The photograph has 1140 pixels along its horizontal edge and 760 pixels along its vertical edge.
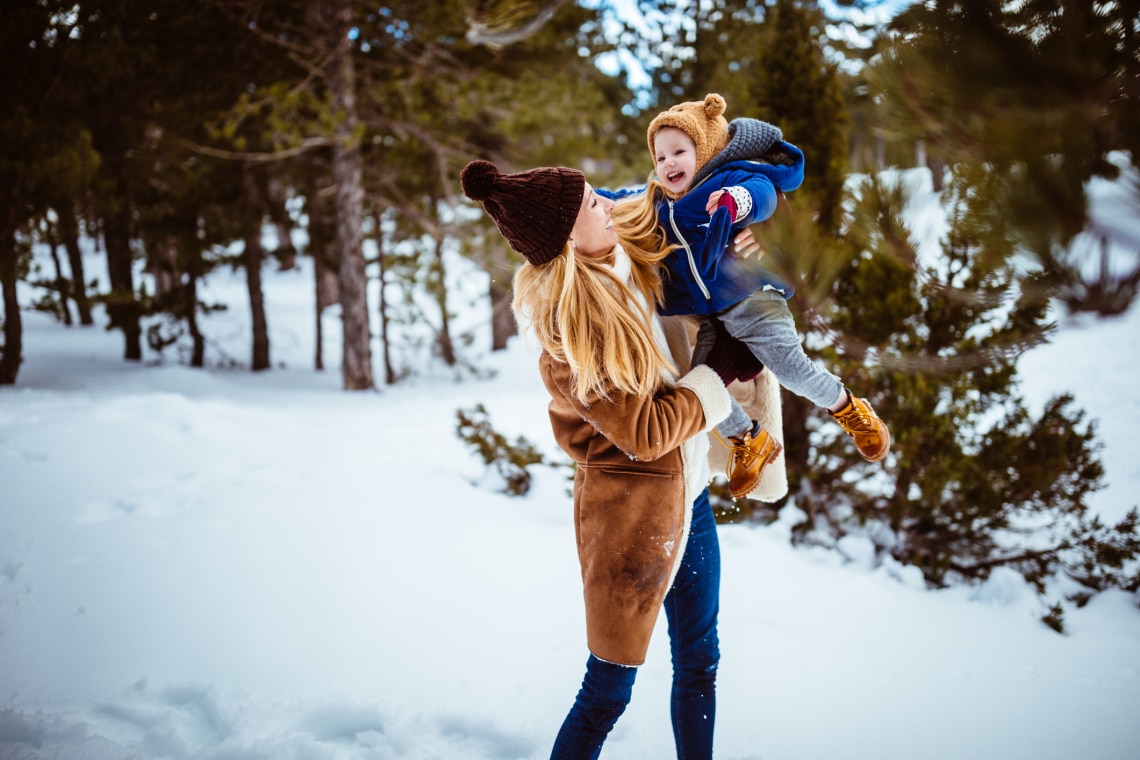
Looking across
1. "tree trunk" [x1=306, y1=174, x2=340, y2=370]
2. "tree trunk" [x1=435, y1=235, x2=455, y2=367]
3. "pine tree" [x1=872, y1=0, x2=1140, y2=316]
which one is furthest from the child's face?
"tree trunk" [x1=306, y1=174, x2=340, y2=370]

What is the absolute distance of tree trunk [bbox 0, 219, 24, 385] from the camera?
7398 mm

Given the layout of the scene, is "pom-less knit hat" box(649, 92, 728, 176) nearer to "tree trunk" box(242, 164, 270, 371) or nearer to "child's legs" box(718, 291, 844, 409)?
"child's legs" box(718, 291, 844, 409)

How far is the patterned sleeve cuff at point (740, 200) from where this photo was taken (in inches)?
62.1

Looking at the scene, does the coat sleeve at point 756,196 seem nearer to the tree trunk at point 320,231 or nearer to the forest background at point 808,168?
the forest background at point 808,168

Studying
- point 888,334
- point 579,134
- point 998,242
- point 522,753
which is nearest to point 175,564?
point 522,753

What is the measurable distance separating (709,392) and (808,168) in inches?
98.6

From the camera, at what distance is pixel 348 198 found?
27.4 ft

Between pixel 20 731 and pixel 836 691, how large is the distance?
9.40 feet

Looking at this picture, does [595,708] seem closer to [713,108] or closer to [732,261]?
[732,261]

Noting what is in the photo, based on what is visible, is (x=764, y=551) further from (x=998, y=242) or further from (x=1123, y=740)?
(x=998, y=242)

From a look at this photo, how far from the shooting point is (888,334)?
3607mm

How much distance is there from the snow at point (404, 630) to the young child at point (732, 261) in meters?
0.43

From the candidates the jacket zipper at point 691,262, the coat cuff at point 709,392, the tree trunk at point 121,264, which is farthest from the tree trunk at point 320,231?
the coat cuff at point 709,392

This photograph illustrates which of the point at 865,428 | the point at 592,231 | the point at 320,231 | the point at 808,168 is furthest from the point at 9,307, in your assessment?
the point at 865,428
